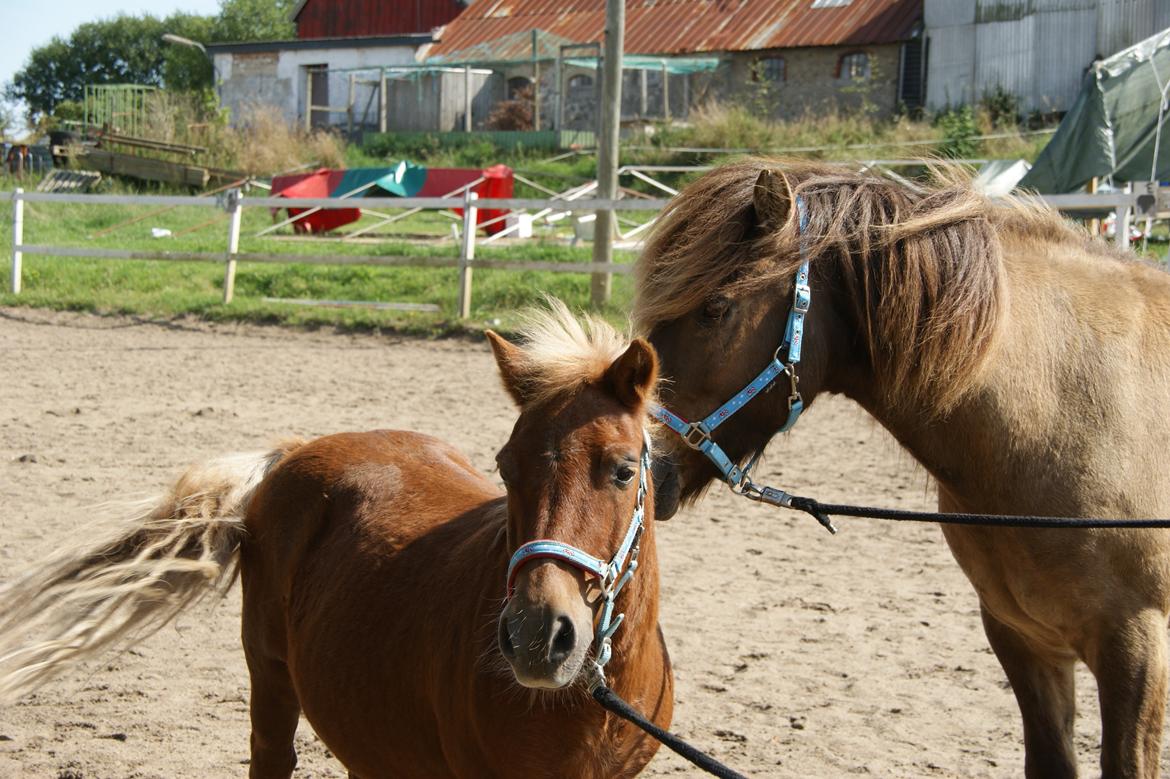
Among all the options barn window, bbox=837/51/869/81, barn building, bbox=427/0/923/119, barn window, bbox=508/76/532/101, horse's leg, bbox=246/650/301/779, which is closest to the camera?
horse's leg, bbox=246/650/301/779

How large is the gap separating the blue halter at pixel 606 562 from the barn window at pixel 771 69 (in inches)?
1057

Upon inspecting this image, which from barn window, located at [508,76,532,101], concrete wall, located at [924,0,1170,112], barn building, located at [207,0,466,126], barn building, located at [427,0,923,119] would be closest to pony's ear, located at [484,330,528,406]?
concrete wall, located at [924,0,1170,112]

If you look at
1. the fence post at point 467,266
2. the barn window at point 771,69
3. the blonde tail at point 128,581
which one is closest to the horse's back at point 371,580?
the blonde tail at point 128,581

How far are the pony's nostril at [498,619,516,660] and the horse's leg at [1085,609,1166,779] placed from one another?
1450 mm

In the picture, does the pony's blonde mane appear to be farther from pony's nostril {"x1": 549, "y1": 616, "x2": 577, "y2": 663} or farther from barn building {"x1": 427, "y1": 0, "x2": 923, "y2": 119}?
barn building {"x1": 427, "y1": 0, "x2": 923, "y2": 119}

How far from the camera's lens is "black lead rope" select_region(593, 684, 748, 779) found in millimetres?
2154

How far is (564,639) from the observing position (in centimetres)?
193

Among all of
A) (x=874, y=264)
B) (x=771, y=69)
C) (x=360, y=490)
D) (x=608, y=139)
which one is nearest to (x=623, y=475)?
(x=874, y=264)

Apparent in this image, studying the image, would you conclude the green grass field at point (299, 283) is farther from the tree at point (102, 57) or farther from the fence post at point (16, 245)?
the tree at point (102, 57)

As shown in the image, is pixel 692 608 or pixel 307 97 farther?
pixel 307 97

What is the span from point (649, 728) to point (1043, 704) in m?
1.35

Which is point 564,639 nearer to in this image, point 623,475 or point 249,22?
point 623,475

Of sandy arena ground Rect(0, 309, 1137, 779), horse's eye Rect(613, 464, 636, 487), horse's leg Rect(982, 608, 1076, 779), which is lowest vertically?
sandy arena ground Rect(0, 309, 1137, 779)

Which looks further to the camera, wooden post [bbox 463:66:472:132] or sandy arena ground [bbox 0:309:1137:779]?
wooden post [bbox 463:66:472:132]
